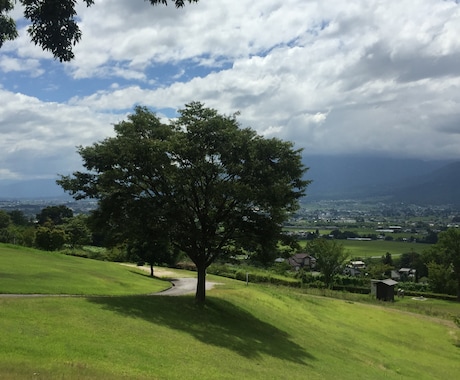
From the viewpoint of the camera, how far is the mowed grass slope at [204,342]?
44.0 feet

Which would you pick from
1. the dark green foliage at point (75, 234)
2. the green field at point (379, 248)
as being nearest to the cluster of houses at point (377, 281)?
the green field at point (379, 248)

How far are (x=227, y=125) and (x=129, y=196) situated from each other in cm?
733

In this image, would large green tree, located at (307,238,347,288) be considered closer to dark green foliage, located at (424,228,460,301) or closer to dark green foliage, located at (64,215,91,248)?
dark green foliage, located at (424,228,460,301)

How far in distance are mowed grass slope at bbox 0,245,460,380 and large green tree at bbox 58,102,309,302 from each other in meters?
5.02

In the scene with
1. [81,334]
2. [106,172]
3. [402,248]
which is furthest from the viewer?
[402,248]

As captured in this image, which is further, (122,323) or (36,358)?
(122,323)

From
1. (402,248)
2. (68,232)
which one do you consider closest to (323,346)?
(68,232)

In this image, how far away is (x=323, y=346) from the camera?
87.5 feet

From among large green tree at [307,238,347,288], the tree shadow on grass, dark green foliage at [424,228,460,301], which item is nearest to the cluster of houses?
large green tree at [307,238,347,288]

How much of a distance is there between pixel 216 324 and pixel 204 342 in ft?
16.2

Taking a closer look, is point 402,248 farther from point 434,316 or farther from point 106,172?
point 106,172

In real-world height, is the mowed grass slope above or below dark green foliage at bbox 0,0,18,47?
below

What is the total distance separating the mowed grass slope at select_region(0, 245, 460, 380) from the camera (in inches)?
528

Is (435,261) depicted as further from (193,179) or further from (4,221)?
(4,221)
